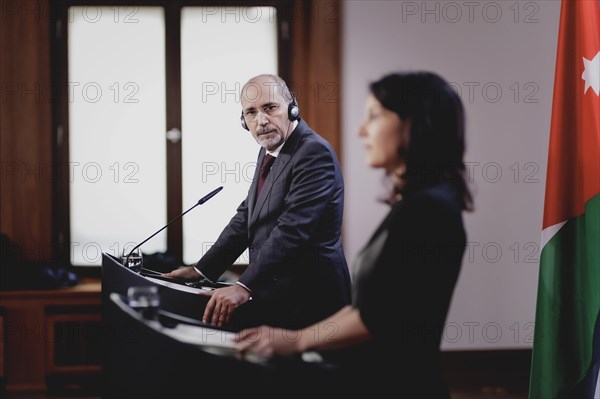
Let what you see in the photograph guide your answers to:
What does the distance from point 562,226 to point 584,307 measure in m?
0.29

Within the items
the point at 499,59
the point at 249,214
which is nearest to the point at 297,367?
the point at 249,214

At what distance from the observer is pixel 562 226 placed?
2244mm

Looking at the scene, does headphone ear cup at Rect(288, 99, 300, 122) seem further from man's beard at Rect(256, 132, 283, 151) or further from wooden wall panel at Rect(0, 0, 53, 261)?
wooden wall panel at Rect(0, 0, 53, 261)

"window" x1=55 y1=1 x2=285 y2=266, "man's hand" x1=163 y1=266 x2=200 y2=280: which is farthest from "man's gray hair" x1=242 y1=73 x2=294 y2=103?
"window" x1=55 y1=1 x2=285 y2=266

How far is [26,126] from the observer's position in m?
3.68

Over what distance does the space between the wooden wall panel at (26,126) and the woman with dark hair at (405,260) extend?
2.78 m

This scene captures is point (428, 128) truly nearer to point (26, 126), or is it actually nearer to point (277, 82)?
point (277, 82)

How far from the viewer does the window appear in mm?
3744

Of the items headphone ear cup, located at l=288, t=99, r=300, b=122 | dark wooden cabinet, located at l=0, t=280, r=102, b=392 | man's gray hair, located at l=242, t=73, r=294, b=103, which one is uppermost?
man's gray hair, located at l=242, t=73, r=294, b=103

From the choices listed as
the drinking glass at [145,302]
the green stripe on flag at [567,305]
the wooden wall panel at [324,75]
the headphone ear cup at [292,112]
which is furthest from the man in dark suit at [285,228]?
the wooden wall panel at [324,75]

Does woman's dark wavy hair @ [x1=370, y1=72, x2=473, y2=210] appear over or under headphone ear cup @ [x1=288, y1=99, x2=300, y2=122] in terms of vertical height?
under

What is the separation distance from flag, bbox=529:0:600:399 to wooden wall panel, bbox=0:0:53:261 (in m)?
2.79

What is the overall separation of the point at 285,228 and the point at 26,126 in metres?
2.34

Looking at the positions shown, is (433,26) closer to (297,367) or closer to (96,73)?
(96,73)
